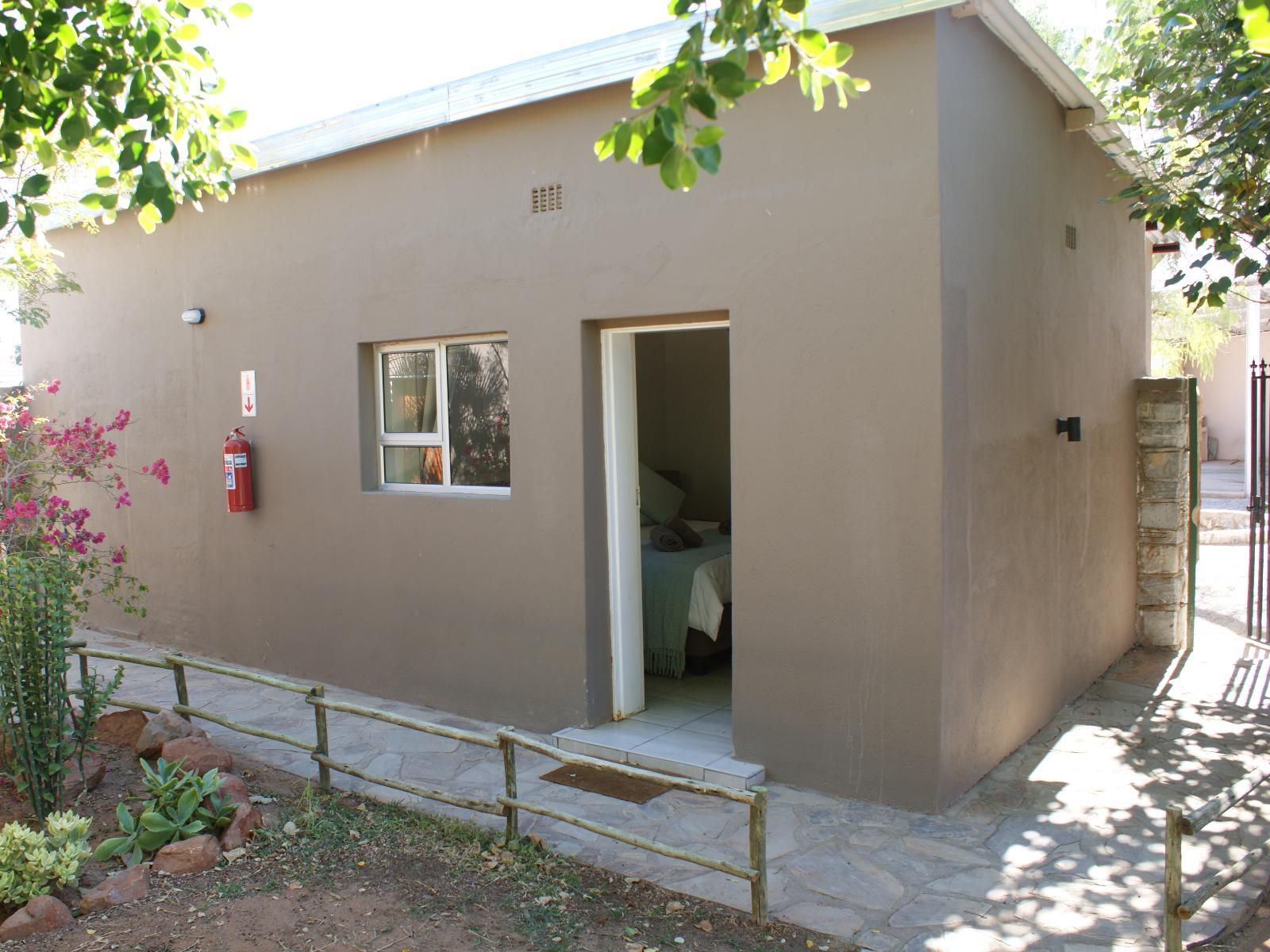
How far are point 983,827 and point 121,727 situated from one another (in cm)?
506

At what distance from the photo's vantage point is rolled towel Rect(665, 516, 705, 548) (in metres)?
→ 8.08

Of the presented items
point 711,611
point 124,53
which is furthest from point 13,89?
point 711,611

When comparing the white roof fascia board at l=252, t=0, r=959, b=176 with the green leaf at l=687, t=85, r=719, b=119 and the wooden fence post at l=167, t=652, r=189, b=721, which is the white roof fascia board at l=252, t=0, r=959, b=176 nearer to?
the green leaf at l=687, t=85, r=719, b=119

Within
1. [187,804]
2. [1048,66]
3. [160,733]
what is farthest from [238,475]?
[1048,66]

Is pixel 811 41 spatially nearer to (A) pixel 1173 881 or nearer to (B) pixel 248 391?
(A) pixel 1173 881

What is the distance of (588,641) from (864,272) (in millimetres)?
2789

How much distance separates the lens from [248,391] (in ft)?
→ 27.8

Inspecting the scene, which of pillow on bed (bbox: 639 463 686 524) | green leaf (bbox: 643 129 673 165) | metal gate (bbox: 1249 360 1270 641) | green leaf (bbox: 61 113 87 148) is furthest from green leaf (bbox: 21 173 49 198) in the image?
metal gate (bbox: 1249 360 1270 641)

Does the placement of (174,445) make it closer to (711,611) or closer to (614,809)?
(711,611)

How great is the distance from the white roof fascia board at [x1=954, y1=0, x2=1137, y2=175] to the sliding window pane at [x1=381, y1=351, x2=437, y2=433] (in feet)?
13.6

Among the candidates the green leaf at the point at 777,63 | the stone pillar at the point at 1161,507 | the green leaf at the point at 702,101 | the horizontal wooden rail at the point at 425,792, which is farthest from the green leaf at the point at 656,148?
the stone pillar at the point at 1161,507

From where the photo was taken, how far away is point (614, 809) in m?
5.45

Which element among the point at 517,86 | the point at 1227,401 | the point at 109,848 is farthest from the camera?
the point at 1227,401

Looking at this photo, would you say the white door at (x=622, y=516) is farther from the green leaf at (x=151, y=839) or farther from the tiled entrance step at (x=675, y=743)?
the green leaf at (x=151, y=839)
